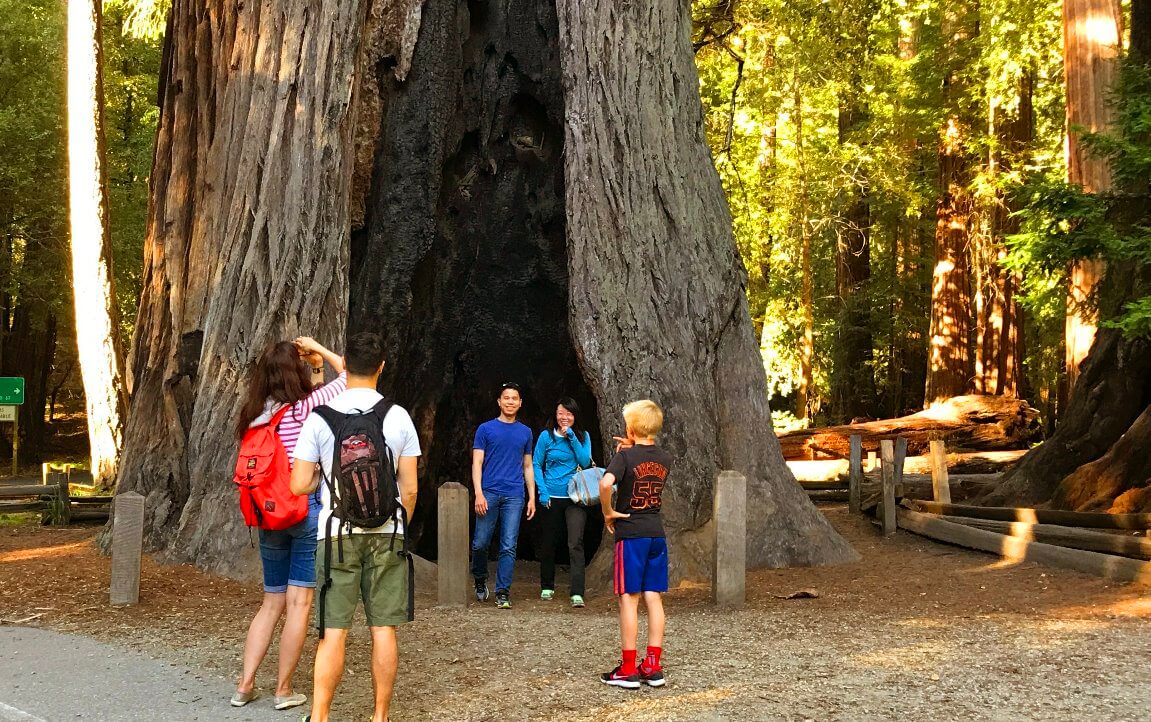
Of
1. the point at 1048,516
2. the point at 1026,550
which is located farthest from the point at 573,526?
the point at 1048,516

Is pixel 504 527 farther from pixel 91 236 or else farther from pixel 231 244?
pixel 91 236

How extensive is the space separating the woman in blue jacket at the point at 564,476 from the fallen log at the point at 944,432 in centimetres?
1195

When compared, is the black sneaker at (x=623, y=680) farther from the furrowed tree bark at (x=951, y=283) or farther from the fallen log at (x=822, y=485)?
the furrowed tree bark at (x=951, y=283)

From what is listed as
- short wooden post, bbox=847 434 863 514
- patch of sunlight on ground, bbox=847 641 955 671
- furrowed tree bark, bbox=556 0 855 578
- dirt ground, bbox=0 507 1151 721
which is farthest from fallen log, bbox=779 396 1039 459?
patch of sunlight on ground, bbox=847 641 955 671

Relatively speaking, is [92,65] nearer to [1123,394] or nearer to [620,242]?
[620,242]

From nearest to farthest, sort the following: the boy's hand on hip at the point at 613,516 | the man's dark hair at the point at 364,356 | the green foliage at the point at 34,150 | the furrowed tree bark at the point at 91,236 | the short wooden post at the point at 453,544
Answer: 1. the man's dark hair at the point at 364,356
2. the boy's hand on hip at the point at 613,516
3. the short wooden post at the point at 453,544
4. the furrowed tree bark at the point at 91,236
5. the green foliage at the point at 34,150

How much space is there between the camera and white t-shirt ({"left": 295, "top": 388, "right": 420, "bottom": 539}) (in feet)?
15.9

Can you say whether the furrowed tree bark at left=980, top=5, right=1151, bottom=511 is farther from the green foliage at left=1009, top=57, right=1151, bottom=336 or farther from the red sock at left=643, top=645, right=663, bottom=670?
the red sock at left=643, top=645, right=663, bottom=670

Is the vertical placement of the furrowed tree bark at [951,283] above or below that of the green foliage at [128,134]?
below

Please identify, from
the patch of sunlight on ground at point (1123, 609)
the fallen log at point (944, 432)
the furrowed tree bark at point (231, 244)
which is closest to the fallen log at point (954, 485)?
the fallen log at point (944, 432)

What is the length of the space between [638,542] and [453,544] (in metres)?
2.92

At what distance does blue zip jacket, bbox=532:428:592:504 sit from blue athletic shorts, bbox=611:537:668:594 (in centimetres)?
312

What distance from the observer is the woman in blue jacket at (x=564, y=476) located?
9180 mm

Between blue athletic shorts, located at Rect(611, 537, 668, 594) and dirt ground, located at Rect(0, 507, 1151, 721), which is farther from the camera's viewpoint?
blue athletic shorts, located at Rect(611, 537, 668, 594)
